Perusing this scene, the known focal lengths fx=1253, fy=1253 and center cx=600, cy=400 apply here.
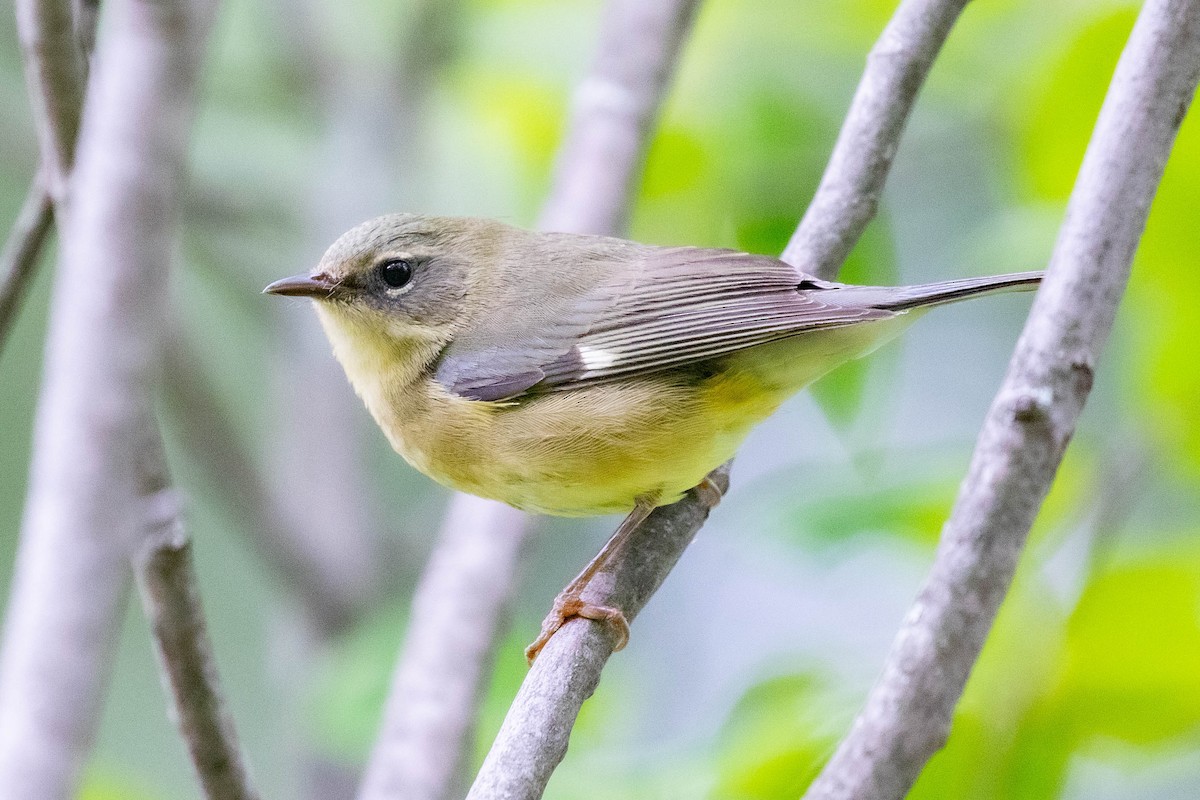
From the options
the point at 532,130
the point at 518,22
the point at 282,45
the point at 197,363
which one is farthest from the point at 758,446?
the point at 282,45

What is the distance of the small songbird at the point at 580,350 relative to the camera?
2562 millimetres

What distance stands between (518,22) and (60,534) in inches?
128

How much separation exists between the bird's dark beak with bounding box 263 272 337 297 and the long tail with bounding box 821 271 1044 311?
1.14 meters

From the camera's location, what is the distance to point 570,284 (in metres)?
2.89

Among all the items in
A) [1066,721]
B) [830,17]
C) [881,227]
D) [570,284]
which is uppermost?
[830,17]

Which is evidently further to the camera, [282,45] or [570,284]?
[282,45]

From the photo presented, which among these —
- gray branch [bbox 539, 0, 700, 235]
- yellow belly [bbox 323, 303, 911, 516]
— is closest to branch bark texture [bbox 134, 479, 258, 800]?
yellow belly [bbox 323, 303, 911, 516]

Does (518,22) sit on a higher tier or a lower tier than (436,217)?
higher

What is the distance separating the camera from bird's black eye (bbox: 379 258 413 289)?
2977mm

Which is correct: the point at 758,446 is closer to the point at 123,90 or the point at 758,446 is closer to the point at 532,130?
the point at 532,130

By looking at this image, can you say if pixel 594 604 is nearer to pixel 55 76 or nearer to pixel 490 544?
pixel 490 544

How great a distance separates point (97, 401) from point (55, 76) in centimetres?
87

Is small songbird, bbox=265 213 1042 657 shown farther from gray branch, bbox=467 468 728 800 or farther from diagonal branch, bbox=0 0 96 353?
diagonal branch, bbox=0 0 96 353

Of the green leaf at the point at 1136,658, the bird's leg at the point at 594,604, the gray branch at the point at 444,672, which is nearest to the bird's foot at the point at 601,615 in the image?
the bird's leg at the point at 594,604
